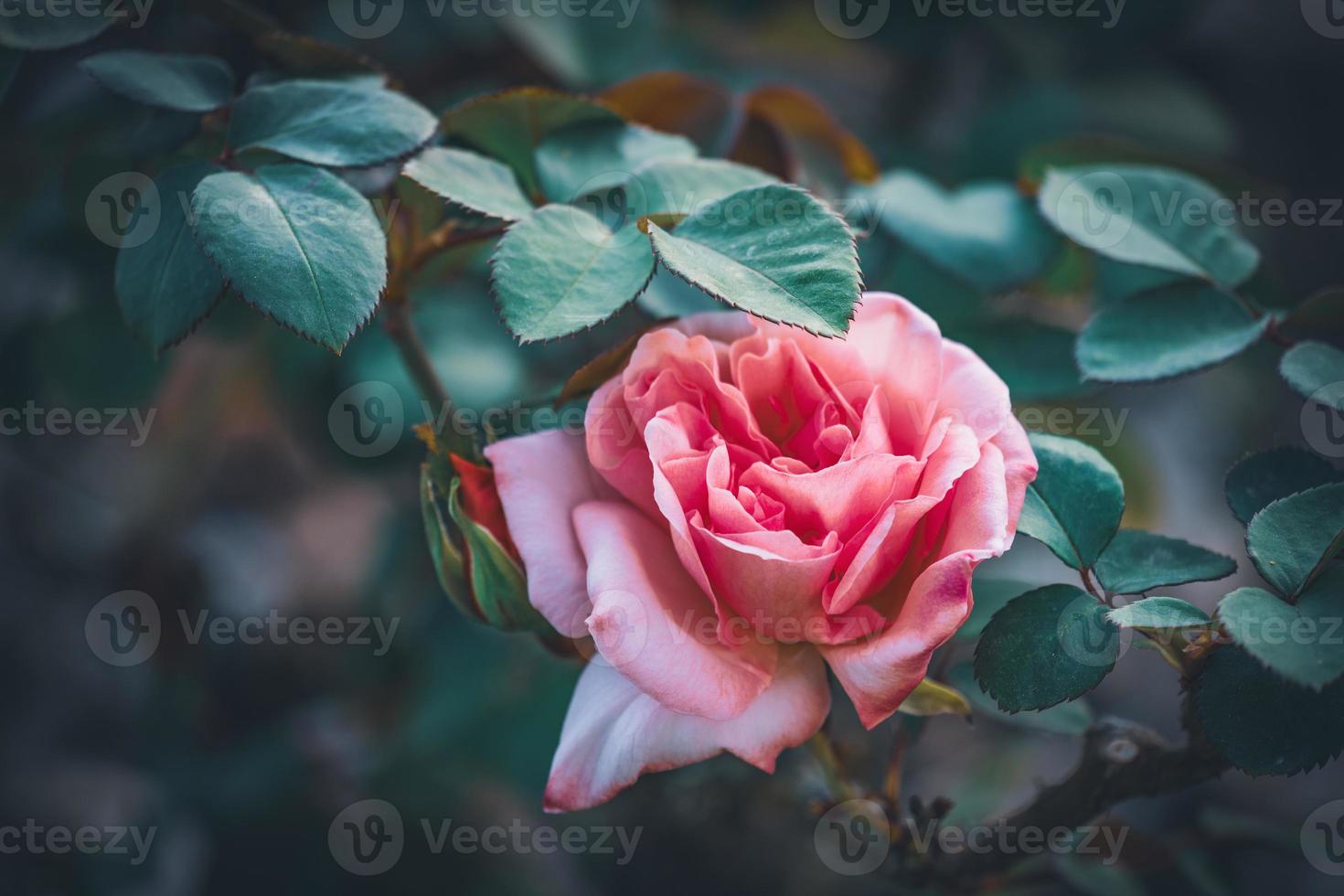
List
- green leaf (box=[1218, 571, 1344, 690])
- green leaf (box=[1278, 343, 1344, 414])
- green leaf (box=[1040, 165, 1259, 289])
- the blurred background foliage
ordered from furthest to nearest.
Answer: the blurred background foliage < green leaf (box=[1040, 165, 1259, 289]) < green leaf (box=[1278, 343, 1344, 414]) < green leaf (box=[1218, 571, 1344, 690])

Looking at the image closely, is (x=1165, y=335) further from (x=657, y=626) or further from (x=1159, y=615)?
(x=657, y=626)

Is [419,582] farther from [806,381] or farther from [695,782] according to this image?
[806,381]

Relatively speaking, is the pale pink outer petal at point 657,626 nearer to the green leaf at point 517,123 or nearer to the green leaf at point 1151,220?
the green leaf at point 517,123

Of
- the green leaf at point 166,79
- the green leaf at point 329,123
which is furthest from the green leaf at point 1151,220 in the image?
the green leaf at point 166,79

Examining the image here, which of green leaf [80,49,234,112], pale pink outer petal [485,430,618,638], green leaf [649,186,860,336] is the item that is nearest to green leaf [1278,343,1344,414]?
green leaf [649,186,860,336]

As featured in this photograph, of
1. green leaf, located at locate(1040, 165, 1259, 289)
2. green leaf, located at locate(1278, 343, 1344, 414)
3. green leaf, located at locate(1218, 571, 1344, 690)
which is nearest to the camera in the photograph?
green leaf, located at locate(1218, 571, 1344, 690)

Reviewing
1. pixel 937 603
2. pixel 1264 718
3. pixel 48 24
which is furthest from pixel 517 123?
pixel 1264 718

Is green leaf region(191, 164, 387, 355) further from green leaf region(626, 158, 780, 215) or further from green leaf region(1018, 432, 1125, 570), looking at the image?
green leaf region(1018, 432, 1125, 570)
